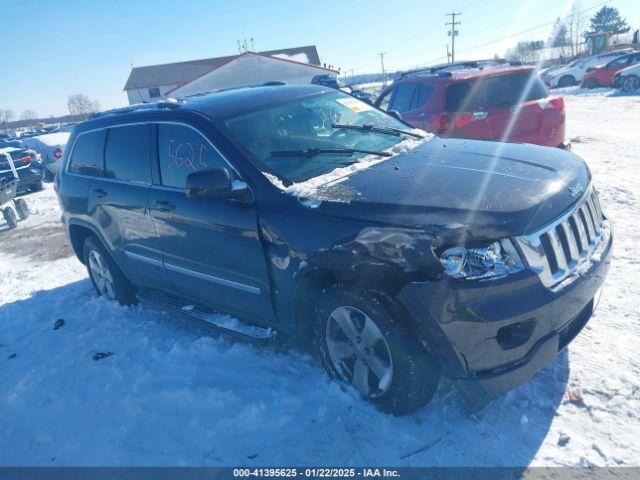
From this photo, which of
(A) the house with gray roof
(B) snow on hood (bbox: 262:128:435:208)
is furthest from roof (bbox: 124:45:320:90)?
(B) snow on hood (bbox: 262:128:435:208)

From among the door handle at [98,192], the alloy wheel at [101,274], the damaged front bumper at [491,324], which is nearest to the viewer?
the damaged front bumper at [491,324]

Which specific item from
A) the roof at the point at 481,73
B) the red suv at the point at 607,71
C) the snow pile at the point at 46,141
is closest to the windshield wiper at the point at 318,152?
the roof at the point at 481,73

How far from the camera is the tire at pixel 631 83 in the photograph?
19866 mm

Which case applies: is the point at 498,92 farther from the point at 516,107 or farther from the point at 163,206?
the point at 163,206

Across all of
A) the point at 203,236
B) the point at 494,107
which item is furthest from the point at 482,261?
the point at 494,107

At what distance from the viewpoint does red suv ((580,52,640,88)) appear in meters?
22.7

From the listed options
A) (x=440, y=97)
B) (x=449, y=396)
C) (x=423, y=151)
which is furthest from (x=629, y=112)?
(x=449, y=396)

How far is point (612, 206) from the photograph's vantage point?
560 centimetres

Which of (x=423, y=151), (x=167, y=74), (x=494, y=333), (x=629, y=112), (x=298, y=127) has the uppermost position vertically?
(x=167, y=74)

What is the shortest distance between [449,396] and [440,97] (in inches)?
190

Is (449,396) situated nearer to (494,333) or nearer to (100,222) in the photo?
(494,333)

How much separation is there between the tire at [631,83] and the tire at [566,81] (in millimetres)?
10438

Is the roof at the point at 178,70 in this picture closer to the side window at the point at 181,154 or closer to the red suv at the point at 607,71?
the red suv at the point at 607,71

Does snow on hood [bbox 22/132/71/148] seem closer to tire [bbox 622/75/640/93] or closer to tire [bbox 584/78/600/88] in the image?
tire [bbox 622/75/640/93]
